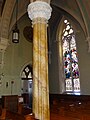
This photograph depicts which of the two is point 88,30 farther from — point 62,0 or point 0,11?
point 0,11

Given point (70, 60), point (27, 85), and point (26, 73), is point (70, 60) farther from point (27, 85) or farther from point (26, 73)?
point (27, 85)

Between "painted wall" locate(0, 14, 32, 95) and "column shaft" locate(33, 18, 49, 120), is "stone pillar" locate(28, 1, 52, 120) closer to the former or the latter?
"column shaft" locate(33, 18, 49, 120)

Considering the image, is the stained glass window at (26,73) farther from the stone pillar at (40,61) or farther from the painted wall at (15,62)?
the stone pillar at (40,61)

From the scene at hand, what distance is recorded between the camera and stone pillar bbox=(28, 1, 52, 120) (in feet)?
13.0

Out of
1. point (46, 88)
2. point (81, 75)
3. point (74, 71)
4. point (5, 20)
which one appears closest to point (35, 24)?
point (46, 88)

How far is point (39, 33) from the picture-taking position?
440 cm

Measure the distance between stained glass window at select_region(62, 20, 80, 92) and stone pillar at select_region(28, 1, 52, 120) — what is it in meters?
6.58

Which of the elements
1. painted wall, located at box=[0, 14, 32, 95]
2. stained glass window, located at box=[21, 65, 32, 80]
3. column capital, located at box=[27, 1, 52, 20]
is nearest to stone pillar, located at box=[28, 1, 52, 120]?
column capital, located at box=[27, 1, 52, 20]

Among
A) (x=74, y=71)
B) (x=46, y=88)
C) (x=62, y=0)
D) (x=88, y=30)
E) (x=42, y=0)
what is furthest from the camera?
(x=74, y=71)

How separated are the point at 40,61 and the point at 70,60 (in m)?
7.20

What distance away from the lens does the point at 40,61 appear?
4.21 m

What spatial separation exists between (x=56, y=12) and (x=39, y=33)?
8.47 m

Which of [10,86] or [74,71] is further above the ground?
[74,71]

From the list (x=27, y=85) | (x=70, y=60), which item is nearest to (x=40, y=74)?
(x=70, y=60)
